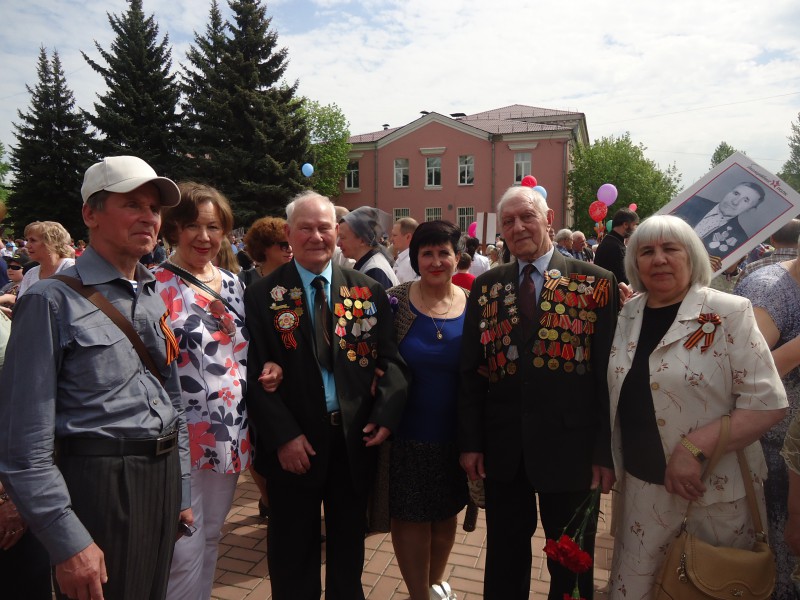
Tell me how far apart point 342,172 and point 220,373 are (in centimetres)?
3473

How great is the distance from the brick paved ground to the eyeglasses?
1.68 metres

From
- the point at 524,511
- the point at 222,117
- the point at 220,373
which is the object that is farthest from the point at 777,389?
the point at 222,117

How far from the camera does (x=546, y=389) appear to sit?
2.37 meters

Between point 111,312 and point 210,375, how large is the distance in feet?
2.15

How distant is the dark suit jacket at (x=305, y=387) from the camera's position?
240 centimetres

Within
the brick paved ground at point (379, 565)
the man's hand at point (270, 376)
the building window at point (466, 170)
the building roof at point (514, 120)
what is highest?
the building roof at point (514, 120)

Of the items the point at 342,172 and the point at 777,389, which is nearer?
the point at 777,389

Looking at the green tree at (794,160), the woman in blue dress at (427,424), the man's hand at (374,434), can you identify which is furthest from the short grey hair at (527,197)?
the green tree at (794,160)

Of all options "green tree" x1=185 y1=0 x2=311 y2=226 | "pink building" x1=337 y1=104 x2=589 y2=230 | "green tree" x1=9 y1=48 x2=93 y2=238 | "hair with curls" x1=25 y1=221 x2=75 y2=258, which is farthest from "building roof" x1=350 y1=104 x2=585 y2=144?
"hair with curls" x1=25 y1=221 x2=75 y2=258

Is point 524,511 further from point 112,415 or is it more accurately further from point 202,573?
point 112,415

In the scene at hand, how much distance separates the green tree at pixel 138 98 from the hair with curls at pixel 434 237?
2913 cm

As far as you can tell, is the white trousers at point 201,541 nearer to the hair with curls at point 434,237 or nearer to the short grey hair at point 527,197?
the hair with curls at point 434,237

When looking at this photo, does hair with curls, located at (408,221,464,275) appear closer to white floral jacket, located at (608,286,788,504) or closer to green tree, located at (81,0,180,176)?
white floral jacket, located at (608,286,788,504)

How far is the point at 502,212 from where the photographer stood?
2619mm
